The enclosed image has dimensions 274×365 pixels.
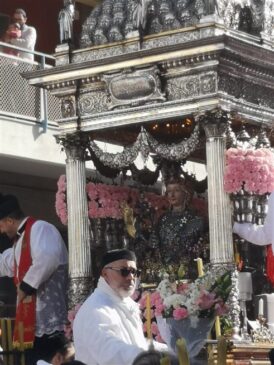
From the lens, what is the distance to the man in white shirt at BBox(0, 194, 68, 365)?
48.3 ft

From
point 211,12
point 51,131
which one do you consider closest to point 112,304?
point 211,12

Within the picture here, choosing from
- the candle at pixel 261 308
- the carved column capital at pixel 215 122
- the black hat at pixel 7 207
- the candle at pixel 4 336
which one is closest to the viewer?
the candle at pixel 4 336

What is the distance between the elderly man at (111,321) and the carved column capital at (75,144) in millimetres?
4530

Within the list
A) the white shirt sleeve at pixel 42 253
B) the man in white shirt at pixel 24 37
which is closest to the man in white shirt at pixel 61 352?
the white shirt sleeve at pixel 42 253

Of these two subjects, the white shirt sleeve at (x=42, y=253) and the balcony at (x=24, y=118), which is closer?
the white shirt sleeve at (x=42, y=253)

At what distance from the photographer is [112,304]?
10.6 m

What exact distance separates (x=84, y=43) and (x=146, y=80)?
1.10 metres

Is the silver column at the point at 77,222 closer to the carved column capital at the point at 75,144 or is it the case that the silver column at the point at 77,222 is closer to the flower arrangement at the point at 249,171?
the carved column capital at the point at 75,144

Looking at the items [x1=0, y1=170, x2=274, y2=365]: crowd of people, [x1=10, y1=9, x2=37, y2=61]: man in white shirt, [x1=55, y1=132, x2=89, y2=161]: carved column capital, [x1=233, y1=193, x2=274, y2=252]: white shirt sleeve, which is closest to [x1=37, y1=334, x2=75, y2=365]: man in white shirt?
[x1=0, y1=170, x2=274, y2=365]: crowd of people

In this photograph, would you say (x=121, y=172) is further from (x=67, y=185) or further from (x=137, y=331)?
(x=137, y=331)

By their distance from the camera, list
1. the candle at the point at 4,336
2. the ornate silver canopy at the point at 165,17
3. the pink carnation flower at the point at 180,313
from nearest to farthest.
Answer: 1. the pink carnation flower at the point at 180,313
2. the candle at the point at 4,336
3. the ornate silver canopy at the point at 165,17

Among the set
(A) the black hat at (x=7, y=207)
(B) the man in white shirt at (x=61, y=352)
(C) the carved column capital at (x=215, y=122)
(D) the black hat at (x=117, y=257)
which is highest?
(C) the carved column capital at (x=215, y=122)

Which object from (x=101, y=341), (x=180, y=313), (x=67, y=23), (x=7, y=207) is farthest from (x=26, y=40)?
(x=101, y=341)

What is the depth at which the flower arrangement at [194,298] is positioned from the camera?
38.0 ft
